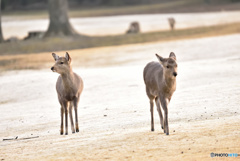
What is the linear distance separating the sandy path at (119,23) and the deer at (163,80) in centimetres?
3005

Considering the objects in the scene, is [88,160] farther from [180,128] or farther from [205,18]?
[205,18]

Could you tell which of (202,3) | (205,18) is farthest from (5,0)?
(205,18)

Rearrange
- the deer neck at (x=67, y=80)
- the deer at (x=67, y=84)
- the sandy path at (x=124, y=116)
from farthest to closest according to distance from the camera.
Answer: the deer neck at (x=67, y=80)
the deer at (x=67, y=84)
the sandy path at (x=124, y=116)

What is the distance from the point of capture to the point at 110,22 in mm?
48094

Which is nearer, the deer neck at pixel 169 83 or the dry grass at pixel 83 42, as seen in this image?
the deer neck at pixel 169 83

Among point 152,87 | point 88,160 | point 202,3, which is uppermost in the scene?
point 202,3

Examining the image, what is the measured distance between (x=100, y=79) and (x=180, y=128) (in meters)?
9.66

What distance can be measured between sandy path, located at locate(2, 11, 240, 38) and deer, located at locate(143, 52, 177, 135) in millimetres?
30055

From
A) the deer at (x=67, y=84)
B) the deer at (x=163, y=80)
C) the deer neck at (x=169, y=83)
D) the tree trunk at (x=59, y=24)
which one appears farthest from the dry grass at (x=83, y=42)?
the deer neck at (x=169, y=83)

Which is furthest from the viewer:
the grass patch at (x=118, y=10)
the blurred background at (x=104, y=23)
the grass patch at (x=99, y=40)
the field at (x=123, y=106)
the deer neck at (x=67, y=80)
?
the grass patch at (x=118, y=10)

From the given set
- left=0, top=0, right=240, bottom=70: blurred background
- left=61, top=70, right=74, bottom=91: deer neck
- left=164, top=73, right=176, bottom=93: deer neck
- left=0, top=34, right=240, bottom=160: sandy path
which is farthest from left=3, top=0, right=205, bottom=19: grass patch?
left=164, top=73, right=176, bottom=93: deer neck

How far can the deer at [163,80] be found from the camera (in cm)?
948

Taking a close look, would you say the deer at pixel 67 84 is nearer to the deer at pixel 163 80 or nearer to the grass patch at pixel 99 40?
the deer at pixel 163 80

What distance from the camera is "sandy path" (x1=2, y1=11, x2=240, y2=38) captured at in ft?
140
